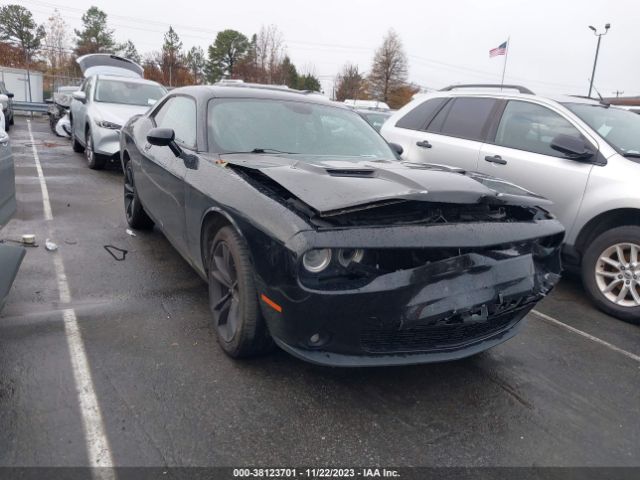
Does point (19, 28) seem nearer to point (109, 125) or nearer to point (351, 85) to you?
point (351, 85)

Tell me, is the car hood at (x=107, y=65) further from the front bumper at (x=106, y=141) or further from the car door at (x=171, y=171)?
the car door at (x=171, y=171)

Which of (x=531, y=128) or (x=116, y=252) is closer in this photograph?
(x=116, y=252)

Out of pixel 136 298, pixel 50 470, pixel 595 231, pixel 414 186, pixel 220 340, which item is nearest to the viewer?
pixel 50 470

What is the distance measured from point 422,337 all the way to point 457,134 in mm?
3634

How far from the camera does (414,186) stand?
8.21 ft

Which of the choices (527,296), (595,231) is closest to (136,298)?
(527,296)

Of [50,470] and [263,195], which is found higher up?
[263,195]

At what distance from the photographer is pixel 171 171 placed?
364cm

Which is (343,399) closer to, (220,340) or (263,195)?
(220,340)

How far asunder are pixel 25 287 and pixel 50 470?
7.05 ft

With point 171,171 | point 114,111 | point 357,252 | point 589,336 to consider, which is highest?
point 114,111

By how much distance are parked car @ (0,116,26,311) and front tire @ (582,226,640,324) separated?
440 centimetres

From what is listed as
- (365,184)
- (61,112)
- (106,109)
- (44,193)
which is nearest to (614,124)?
(365,184)

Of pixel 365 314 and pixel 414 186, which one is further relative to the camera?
pixel 414 186
